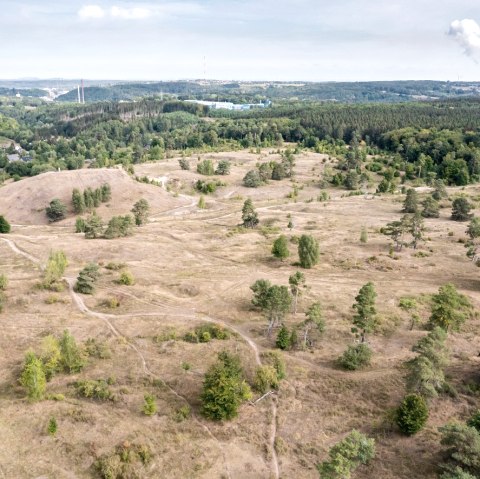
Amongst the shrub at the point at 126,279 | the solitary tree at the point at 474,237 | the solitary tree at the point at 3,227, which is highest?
the solitary tree at the point at 474,237

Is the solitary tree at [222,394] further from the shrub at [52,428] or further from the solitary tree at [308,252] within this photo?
the solitary tree at [308,252]

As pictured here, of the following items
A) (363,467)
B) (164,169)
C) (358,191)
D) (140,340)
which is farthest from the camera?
(164,169)

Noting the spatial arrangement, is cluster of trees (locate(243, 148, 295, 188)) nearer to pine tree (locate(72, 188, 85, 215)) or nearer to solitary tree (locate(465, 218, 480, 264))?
pine tree (locate(72, 188, 85, 215))

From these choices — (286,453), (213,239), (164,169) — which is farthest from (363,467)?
(164,169)

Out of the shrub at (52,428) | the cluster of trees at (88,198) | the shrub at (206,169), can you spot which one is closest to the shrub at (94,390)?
the shrub at (52,428)

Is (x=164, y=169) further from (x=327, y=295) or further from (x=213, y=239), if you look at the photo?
(x=327, y=295)

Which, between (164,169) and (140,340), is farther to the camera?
(164,169)

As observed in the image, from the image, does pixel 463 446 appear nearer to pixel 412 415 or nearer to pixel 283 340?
pixel 412 415

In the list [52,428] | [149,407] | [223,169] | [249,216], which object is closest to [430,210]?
[249,216]
